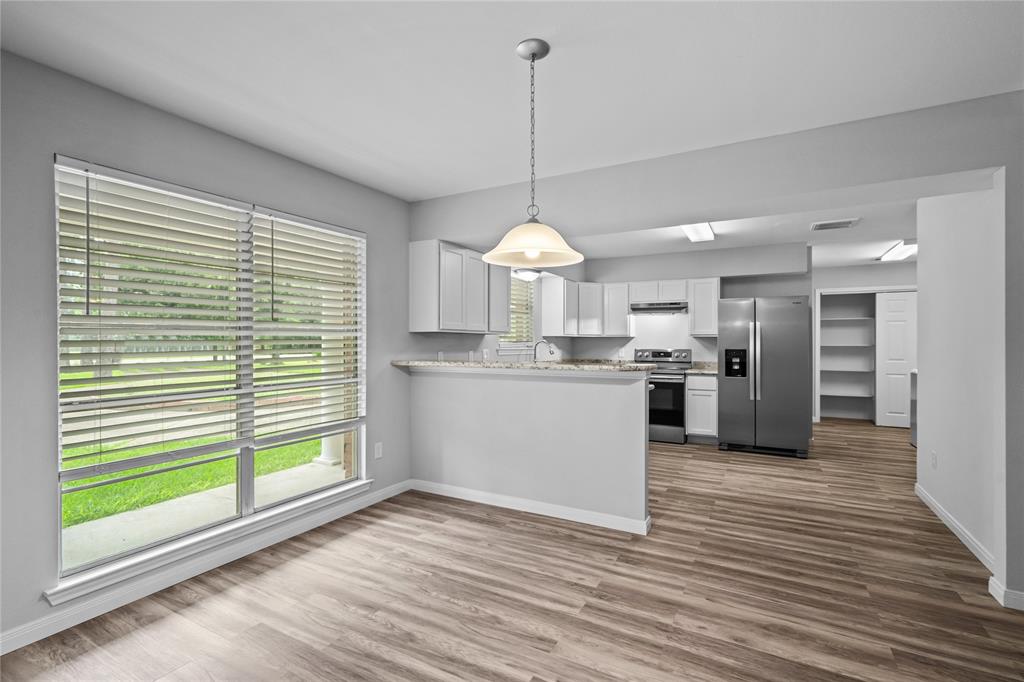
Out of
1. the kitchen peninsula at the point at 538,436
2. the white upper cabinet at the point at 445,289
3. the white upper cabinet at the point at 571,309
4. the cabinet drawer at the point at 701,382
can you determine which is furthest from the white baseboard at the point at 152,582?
the cabinet drawer at the point at 701,382

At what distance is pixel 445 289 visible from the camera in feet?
14.4

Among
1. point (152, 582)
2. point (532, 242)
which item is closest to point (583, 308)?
point (532, 242)

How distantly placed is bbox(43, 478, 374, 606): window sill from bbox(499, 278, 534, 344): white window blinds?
3.11 meters

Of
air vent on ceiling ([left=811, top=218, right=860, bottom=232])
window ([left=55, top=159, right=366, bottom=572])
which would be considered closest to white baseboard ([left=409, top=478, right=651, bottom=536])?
window ([left=55, top=159, right=366, bottom=572])

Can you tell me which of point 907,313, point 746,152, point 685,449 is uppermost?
point 746,152

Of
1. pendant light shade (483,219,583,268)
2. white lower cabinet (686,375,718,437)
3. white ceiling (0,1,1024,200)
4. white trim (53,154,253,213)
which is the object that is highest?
white ceiling (0,1,1024,200)

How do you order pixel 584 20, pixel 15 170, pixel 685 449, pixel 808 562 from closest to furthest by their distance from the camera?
pixel 584 20
pixel 15 170
pixel 808 562
pixel 685 449

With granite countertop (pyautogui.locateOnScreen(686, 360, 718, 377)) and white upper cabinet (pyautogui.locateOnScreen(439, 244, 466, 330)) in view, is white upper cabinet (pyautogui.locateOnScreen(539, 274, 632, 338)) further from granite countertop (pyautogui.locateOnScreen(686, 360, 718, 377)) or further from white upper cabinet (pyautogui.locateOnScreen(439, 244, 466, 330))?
white upper cabinet (pyautogui.locateOnScreen(439, 244, 466, 330))

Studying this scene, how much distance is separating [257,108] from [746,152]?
2908 millimetres

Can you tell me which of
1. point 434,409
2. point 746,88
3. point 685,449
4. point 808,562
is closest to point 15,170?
point 434,409

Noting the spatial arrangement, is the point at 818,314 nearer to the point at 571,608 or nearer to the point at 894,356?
the point at 894,356

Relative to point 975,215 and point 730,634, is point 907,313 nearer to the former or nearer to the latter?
point 975,215

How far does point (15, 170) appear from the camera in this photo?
2.19 meters

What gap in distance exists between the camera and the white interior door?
24.6 ft
